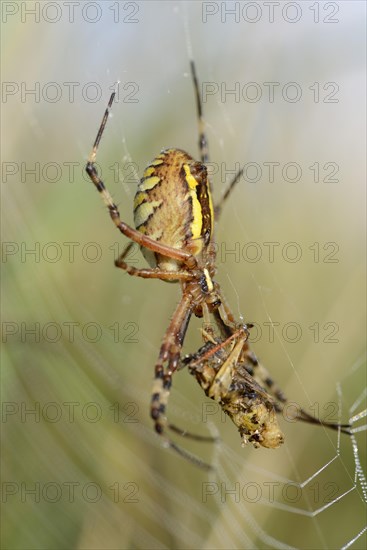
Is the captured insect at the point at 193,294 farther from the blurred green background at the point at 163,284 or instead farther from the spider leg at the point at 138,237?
the blurred green background at the point at 163,284

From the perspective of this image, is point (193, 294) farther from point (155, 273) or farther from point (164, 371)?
point (164, 371)

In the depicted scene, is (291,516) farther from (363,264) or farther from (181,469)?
(363,264)

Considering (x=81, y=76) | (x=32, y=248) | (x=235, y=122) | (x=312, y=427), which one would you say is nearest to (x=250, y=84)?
(x=235, y=122)

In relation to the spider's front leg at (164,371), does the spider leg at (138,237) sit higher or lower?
higher

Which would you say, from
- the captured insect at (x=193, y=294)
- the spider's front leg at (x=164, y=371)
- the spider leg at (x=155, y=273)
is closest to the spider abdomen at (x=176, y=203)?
the captured insect at (x=193, y=294)

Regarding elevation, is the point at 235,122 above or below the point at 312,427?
above

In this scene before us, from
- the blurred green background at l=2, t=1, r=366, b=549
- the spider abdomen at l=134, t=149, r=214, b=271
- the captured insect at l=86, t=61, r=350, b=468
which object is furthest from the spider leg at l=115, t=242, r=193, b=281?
the blurred green background at l=2, t=1, r=366, b=549
